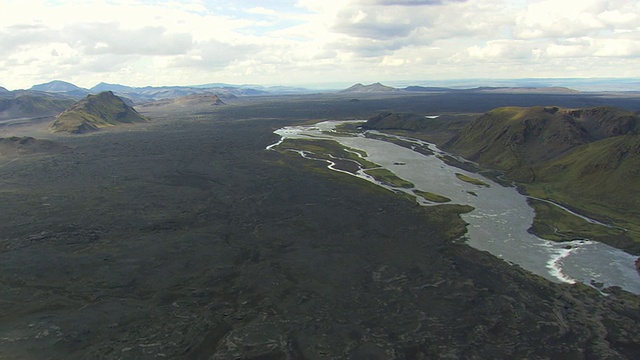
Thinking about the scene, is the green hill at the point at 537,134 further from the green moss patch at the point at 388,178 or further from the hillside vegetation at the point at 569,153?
the green moss patch at the point at 388,178

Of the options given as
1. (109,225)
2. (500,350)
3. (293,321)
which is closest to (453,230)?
(500,350)

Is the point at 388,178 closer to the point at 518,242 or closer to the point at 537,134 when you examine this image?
the point at 518,242

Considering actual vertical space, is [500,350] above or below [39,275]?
below

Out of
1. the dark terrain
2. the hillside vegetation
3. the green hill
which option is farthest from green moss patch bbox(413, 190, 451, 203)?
the green hill

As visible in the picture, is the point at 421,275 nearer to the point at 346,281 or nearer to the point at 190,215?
the point at 346,281

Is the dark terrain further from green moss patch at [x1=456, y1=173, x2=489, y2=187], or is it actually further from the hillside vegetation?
the hillside vegetation

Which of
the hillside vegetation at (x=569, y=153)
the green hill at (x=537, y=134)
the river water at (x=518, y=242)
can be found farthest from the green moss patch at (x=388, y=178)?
the green hill at (x=537, y=134)
